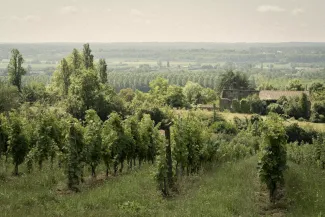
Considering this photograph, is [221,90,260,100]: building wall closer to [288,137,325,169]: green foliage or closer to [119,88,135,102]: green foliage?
[119,88,135,102]: green foliage

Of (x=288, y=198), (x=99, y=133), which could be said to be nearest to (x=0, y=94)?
(x=99, y=133)

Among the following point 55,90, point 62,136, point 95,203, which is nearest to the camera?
point 95,203

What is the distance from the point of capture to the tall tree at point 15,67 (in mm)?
83912

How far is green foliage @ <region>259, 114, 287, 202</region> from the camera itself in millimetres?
23234

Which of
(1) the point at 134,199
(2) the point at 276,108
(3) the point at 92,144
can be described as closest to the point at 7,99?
(3) the point at 92,144

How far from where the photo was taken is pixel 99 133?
29094 mm

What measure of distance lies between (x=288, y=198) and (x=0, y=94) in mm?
55594

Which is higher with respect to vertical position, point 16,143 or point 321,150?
point 16,143

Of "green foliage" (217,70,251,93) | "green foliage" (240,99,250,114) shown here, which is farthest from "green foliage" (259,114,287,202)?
"green foliage" (217,70,251,93)

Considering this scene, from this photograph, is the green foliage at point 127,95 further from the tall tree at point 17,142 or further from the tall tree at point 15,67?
the tall tree at point 17,142

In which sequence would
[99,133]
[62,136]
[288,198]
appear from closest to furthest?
[288,198], [99,133], [62,136]

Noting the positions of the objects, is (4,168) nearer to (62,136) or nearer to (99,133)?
(62,136)

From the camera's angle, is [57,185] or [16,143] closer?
[57,185]

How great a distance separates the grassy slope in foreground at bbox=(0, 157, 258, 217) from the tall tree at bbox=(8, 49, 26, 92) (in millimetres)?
60282
